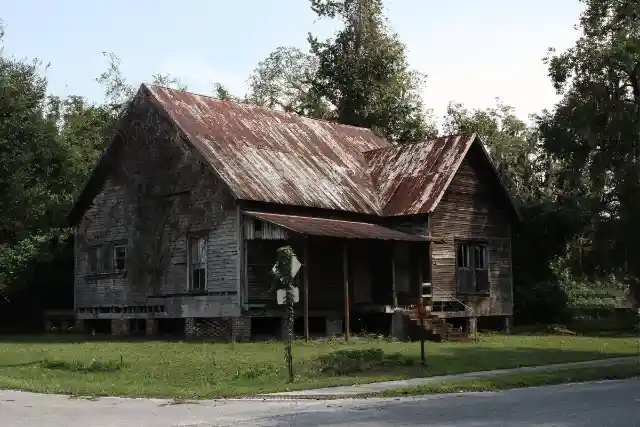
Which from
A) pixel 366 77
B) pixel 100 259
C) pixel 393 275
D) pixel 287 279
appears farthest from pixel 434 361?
pixel 366 77

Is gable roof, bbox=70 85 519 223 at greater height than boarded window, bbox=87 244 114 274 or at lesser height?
greater

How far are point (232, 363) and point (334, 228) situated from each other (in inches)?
367

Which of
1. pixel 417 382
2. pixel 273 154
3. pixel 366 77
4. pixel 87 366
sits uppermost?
pixel 366 77

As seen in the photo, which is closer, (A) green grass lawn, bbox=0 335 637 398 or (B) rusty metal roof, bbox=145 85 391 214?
(A) green grass lawn, bbox=0 335 637 398

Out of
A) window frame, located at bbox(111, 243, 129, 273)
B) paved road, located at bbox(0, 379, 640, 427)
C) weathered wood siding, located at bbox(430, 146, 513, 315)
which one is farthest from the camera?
window frame, located at bbox(111, 243, 129, 273)

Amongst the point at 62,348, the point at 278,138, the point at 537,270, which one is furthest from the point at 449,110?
the point at 62,348

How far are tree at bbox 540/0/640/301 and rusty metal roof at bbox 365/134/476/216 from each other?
6140 mm

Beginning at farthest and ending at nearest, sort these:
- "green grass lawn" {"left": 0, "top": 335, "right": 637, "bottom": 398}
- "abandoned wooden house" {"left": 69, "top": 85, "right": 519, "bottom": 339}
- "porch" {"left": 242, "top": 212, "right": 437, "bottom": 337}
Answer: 1. "abandoned wooden house" {"left": 69, "top": 85, "right": 519, "bottom": 339}
2. "porch" {"left": 242, "top": 212, "right": 437, "bottom": 337}
3. "green grass lawn" {"left": 0, "top": 335, "right": 637, "bottom": 398}

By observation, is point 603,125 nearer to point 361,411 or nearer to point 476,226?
point 476,226

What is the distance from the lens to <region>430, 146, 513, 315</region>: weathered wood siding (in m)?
34.2

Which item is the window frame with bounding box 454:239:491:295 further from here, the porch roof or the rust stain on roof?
the rust stain on roof

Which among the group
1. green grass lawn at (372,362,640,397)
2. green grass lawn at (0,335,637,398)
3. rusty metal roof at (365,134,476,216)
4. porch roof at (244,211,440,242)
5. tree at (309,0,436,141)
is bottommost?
green grass lawn at (372,362,640,397)

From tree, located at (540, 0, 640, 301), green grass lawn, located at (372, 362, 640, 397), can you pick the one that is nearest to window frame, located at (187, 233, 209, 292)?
green grass lawn, located at (372, 362, 640, 397)

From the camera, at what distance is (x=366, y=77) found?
53469mm
